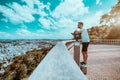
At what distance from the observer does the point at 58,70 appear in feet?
2.99

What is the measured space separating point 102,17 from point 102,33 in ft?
19.1

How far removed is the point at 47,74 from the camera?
2.93 feet

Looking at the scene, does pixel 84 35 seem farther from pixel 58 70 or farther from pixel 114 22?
pixel 114 22

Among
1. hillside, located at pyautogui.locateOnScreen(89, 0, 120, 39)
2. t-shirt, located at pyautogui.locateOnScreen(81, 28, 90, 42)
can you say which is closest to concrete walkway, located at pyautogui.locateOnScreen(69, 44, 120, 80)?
t-shirt, located at pyautogui.locateOnScreen(81, 28, 90, 42)

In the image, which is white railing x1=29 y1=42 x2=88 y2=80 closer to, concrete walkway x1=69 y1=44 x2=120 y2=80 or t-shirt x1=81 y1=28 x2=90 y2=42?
concrete walkway x1=69 y1=44 x2=120 y2=80

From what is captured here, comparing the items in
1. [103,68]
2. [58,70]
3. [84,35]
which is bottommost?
[103,68]

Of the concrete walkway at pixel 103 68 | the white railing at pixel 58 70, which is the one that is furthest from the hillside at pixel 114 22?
the white railing at pixel 58 70

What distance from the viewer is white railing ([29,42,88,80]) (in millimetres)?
881

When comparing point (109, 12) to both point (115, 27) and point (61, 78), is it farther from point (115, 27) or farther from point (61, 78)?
point (61, 78)

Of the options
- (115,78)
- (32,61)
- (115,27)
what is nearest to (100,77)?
A: (115,78)

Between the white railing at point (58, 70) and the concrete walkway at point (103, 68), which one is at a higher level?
the white railing at point (58, 70)

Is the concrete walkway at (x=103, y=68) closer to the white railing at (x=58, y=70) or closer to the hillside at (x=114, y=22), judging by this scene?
the white railing at (x=58, y=70)

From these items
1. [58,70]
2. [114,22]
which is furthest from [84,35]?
[114,22]

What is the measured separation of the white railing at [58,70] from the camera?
88 centimetres
